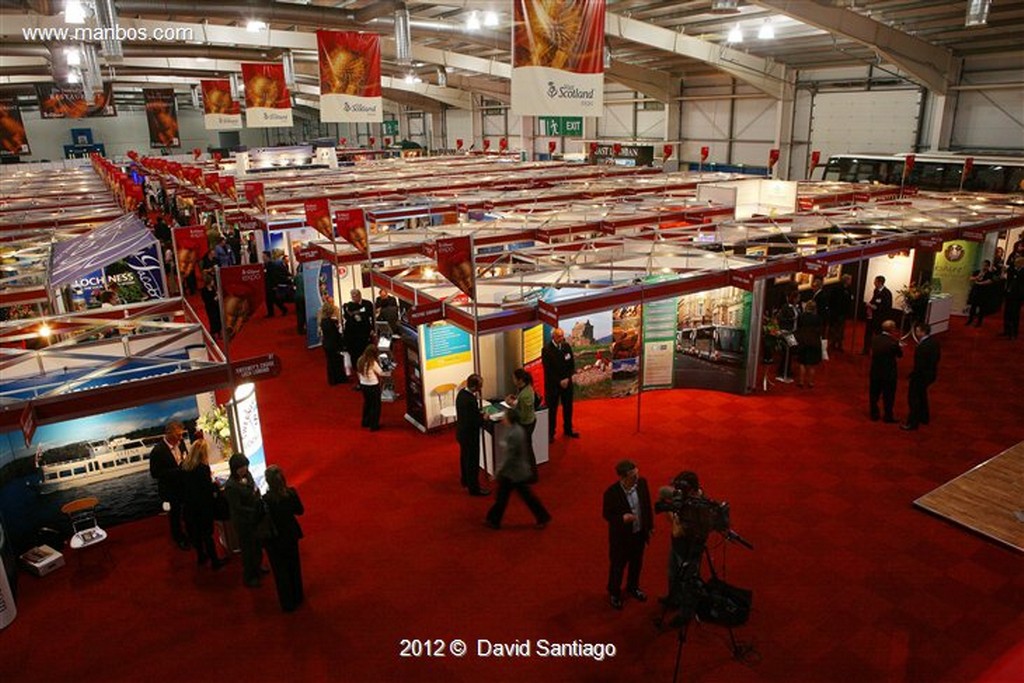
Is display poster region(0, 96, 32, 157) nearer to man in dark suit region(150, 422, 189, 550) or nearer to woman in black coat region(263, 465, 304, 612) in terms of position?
man in dark suit region(150, 422, 189, 550)

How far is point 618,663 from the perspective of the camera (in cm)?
476

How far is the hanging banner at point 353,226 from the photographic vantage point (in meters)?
9.00

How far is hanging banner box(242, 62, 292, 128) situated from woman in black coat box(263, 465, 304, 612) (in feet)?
48.5

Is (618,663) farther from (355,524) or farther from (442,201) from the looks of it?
(442,201)

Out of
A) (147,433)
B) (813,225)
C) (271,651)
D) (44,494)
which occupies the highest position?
(813,225)

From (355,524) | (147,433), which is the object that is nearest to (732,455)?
(355,524)

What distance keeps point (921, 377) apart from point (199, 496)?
792 cm

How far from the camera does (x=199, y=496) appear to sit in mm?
5801

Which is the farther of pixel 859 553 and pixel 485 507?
pixel 485 507

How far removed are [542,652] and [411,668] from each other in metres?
0.94

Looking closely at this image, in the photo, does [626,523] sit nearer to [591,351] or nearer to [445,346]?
[445,346]

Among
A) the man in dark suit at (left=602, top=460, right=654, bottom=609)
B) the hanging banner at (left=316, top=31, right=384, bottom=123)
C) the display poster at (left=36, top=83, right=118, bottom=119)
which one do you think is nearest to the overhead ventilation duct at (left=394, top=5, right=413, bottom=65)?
the hanging banner at (left=316, top=31, right=384, bottom=123)

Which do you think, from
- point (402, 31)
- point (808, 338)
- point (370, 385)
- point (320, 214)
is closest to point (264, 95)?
point (402, 31)

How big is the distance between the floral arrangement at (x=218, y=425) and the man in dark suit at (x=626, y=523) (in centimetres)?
380
